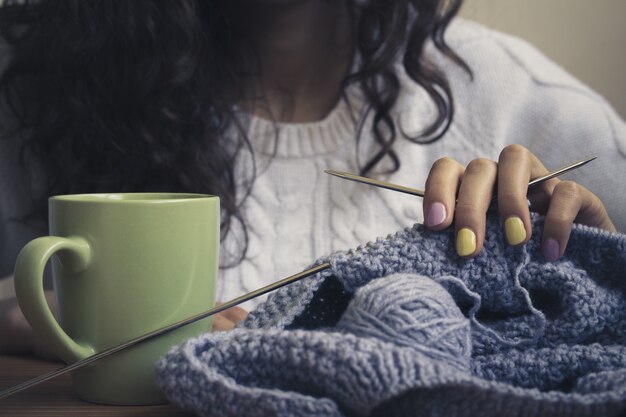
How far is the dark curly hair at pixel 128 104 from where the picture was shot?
3.07ft

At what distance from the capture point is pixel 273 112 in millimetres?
1067

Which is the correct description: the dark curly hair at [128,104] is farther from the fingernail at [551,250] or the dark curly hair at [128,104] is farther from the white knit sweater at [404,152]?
the fingernail at [551,250]

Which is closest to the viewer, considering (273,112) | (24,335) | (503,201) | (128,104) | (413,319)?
(413,319)

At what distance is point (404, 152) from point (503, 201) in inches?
22.9

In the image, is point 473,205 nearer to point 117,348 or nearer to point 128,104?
point 117,348

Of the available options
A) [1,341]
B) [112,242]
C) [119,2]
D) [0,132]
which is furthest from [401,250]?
[0,132]

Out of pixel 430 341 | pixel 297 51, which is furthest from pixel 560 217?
pixel 297 51

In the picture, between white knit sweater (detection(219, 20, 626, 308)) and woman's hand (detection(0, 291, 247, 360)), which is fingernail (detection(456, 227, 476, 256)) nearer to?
woman's hand (detection(0, 291, 247, 360))

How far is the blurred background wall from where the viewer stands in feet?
3.71

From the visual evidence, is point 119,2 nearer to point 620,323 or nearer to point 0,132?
point 0,132

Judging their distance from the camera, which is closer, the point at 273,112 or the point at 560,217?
the point at 560,217

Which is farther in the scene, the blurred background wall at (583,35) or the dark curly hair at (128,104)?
the blurred background wall at (583,35)

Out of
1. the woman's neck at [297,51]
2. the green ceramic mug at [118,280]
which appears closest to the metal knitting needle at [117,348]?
the green ceramic mug at [118,280]

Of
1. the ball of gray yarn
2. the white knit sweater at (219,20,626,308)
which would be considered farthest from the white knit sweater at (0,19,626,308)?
the ball of gray yarn
